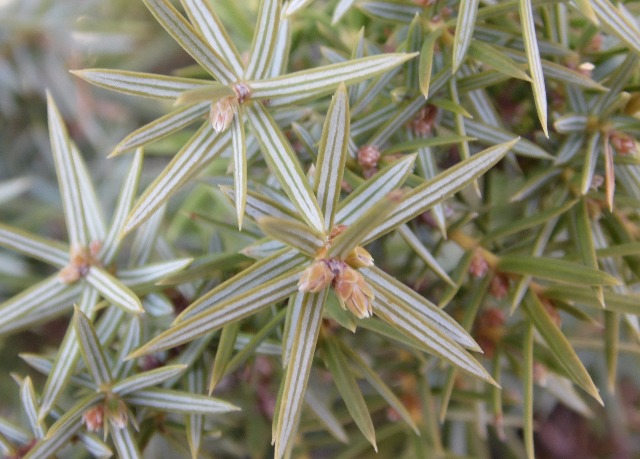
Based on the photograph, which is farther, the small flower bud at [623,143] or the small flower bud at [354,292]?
the small flower bud at [623,143]

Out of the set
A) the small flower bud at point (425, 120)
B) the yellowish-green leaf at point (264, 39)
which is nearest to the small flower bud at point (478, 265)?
the small flower bud at point (425, 120)

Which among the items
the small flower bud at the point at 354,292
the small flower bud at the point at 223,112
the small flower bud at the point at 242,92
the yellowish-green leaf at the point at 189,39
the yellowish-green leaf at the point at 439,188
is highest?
the yellowish-green leaf at the point at 189,39

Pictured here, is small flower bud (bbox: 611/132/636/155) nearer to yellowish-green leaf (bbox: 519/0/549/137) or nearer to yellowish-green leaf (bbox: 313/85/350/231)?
yellowish-green leaf (bbox: 519/0/549/137)

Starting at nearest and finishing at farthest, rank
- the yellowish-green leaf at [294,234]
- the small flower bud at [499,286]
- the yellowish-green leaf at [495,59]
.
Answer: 1. the yellowish-green leaf at [294,234]
2. the yellowish-green leaf at [495,59]
3. the small flower bud at [499,286]

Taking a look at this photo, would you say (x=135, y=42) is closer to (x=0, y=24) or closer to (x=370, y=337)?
(x=0, y=24)

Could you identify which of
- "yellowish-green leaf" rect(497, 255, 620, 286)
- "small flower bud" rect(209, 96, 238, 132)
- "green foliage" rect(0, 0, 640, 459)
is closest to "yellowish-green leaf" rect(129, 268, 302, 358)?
"green foliage" rect(0, 0, 640, 459)

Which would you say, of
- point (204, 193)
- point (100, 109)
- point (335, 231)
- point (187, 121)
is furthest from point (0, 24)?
point (335, 231)

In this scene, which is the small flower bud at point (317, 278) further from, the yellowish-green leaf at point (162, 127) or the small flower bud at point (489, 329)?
the small flower bud at point (489, 329)

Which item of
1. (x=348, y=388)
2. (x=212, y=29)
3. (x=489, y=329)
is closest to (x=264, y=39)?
(x=212, y=29)
